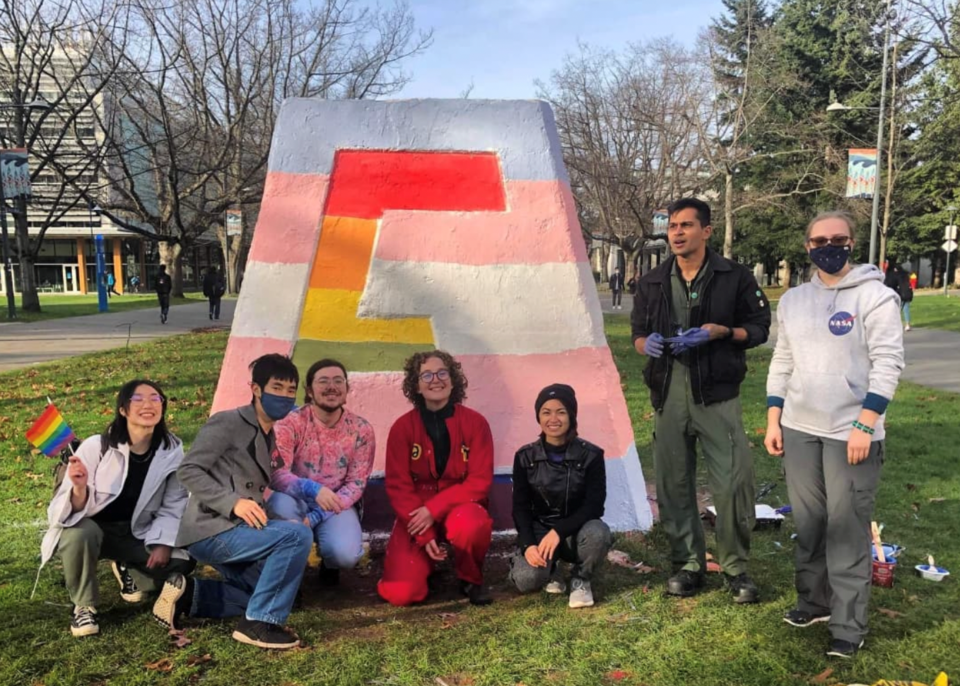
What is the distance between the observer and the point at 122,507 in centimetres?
339

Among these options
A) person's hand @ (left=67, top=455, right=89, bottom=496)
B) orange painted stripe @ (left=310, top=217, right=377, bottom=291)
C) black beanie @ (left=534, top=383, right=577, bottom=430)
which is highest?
orange painted stripe @ (left=310, top=217, right=377, bottom=291)

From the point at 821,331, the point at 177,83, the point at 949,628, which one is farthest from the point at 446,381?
the point at 177,83

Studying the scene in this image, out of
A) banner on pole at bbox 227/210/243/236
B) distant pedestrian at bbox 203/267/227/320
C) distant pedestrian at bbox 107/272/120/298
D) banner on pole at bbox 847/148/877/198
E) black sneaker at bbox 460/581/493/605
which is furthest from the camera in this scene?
distant pedestrian at bbox 107/272/120/298

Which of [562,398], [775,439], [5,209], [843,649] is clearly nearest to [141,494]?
[562,398]

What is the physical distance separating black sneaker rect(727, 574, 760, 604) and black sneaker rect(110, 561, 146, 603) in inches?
115

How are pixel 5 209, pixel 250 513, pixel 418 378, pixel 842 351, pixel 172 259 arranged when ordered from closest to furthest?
1. pixel 842 351
2. pixel 250 513
3. pixel 418 378
4. pixel 5 209
5. pixel 172 259

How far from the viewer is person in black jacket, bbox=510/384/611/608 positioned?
3.55m

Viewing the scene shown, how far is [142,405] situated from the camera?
3.35 meters

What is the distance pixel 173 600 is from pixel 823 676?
2.78m

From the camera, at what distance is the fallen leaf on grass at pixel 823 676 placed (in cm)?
286

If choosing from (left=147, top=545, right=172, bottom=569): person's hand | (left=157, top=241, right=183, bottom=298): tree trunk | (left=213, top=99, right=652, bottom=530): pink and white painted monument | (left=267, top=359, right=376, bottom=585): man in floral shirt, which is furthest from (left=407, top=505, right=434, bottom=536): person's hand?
(left=157, top=241, right=183, bottom=298): tree trunk

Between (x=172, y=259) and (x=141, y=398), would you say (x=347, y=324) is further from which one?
(x=172, y=259)

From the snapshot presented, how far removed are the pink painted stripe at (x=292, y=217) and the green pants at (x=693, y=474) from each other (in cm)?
231

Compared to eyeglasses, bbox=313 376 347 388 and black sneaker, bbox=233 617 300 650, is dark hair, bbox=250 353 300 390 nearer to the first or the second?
eyeglasses, bbox=313 376 347 388
